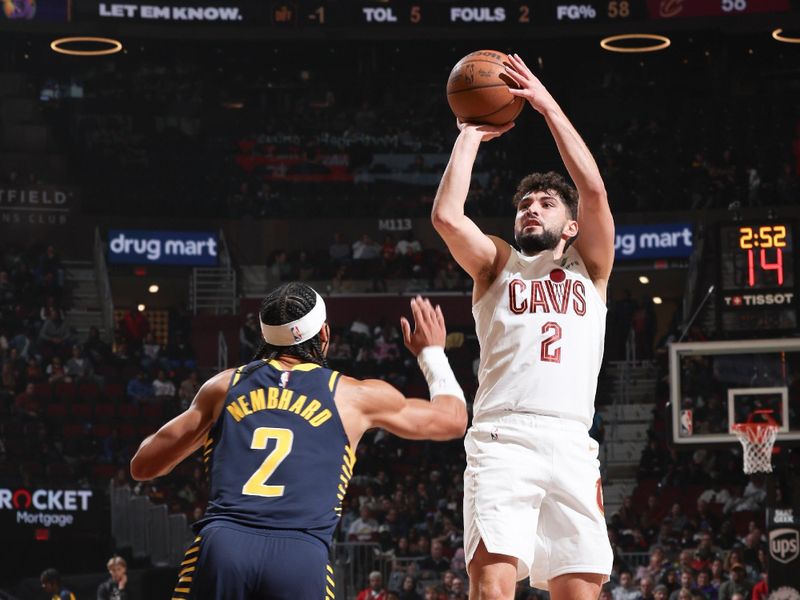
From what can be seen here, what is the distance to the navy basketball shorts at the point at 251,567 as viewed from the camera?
16.3ft

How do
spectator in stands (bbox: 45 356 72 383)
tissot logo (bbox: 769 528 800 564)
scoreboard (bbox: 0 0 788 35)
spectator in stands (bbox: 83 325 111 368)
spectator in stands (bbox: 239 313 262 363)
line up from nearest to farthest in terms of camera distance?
tissot logo (bbox: 769 528 800 564) < spectator in stands (bbox: 45 356 72 383) < spectator in stands (bbox: 83 325 111 368) < spectator in stands (bbox: 239 313 262 363) < scoreboard (bbox: 0 0 788 35)

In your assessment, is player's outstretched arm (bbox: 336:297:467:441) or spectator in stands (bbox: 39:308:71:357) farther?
spectator in stands (bbox: 39:308:71:357)

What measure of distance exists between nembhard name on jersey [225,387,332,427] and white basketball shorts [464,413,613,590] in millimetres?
1239

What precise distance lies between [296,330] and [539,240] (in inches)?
64.4

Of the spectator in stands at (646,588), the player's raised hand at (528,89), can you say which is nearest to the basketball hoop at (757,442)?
the spectator in stands at (646,588)

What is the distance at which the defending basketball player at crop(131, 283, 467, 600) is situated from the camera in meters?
5.00

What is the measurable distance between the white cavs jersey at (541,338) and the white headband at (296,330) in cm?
126

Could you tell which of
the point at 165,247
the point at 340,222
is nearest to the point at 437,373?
the point at 165,247

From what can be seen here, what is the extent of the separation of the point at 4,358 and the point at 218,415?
19233 mm

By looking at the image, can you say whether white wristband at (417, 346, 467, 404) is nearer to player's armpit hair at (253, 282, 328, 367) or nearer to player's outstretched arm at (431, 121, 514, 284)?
player's armpit hair at (253, 282, 328, 367)

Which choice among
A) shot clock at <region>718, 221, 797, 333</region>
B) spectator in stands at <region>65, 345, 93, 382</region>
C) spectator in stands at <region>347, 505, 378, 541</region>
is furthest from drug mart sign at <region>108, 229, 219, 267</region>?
shot clock at <region>718, 221, 797, 333</region>

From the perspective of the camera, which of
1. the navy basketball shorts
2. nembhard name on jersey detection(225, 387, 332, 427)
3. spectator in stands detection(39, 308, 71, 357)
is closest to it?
the navy basketball shorts

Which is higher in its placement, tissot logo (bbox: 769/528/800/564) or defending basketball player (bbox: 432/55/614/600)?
defending basketball player (bbox: 432/55/614/600)

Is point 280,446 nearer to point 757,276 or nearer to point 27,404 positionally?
point 757,276
